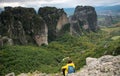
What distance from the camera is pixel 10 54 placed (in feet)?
468

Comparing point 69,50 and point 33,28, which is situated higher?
point 33,28

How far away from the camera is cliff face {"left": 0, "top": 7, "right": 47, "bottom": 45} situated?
16957cm

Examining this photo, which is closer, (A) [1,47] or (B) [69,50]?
(A) [1,47]

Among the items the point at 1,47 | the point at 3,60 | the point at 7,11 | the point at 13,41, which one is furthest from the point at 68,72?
the point at 7,11

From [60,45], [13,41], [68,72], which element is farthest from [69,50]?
[68,72]

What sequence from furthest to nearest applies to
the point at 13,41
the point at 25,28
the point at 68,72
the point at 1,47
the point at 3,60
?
the point at 25,28, the point at 13,41, the point at 1,47, the point at 3,60, the point at 68,72

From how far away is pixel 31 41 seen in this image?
593 ft

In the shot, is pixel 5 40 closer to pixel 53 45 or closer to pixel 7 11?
pixel 7 11

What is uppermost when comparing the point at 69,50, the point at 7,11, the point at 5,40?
the point at 7,11

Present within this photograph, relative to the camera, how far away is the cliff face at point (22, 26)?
170 metres

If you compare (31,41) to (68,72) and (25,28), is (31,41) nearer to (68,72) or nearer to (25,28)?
(25,28)

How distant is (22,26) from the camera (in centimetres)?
17738

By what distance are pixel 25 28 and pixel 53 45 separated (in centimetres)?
2142

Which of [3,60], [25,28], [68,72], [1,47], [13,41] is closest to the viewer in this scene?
[68,72]
